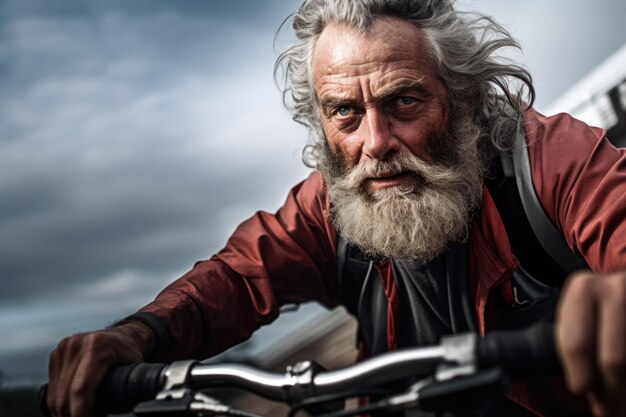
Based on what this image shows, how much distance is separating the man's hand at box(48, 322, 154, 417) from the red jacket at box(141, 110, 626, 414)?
0.33 meters

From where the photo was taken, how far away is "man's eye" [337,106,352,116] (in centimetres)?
211

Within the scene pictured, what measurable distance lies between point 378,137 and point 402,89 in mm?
182

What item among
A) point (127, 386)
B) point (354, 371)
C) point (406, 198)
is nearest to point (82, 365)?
point (127, 386)

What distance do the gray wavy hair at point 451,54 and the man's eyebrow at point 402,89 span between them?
12 centimetres

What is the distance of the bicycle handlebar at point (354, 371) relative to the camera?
1.02 metres

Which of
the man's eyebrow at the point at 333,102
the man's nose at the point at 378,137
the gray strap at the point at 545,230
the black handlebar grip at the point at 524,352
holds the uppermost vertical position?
the man's eyebrow at the point at 333,102

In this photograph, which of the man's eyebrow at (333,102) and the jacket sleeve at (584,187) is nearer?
the jacket sleeve at (584,187)

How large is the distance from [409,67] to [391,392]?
121 cm

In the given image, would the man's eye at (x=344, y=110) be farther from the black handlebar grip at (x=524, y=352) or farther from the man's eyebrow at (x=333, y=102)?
the black handlebar grip at (x=524, y=352)

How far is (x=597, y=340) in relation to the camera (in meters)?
0.92

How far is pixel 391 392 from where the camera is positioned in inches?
44.3

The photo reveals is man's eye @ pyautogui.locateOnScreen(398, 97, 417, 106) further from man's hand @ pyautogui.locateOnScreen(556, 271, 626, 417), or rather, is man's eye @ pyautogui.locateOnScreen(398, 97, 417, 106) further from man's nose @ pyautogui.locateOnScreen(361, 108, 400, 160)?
man's hand @ pyautogui.locateOnScreen(556, 271, 626, 417)

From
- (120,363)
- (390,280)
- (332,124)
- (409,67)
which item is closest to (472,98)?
(409,67)

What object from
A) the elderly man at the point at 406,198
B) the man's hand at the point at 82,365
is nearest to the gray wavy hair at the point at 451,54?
the elderly man at the point at 406,198
